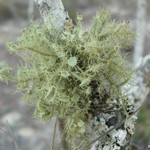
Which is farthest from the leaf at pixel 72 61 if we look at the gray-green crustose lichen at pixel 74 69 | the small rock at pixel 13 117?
the small rock at pixel 13 117

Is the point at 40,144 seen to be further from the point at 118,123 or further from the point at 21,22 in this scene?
the point at 21,22

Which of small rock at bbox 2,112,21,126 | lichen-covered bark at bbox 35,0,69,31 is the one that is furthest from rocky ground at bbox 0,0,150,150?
lichen-covered bark at bbox 35,0,69,31

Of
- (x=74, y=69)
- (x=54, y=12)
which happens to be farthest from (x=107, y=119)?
(x=54, y=12)

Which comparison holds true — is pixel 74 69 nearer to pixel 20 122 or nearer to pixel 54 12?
pixel 54 12

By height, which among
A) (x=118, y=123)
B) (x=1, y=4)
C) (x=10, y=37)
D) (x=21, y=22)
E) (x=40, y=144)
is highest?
(x=1, y=4)

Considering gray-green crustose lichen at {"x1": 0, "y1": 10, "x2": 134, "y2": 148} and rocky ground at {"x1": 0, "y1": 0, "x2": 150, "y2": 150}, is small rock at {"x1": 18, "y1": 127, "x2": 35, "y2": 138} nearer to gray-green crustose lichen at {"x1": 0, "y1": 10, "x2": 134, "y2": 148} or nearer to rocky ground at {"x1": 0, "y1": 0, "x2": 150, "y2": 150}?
rocky ground at {"x1": 0, "y1": 0, "x2": 150, "y2": 150}

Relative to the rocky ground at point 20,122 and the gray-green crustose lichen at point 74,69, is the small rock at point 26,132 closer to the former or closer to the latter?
the rocky ground at point 20,122

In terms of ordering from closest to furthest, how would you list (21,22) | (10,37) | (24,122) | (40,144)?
(40,144) → (24,122) → (10,37) → (21,22)

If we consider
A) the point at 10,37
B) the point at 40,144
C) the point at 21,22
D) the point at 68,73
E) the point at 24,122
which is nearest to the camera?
the point at 68,73

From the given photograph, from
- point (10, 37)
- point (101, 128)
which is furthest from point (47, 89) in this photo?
point (10, 37)
